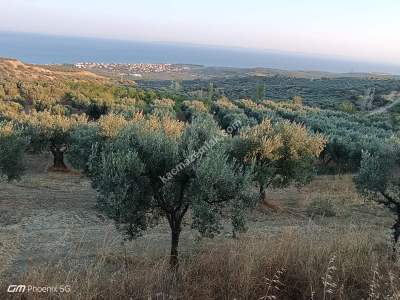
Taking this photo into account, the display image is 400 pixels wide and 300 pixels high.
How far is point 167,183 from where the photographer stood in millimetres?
9375

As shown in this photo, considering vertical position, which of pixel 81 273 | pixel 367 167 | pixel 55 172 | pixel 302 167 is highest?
pixel 81 273

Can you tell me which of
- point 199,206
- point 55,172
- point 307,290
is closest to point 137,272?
point 307,290

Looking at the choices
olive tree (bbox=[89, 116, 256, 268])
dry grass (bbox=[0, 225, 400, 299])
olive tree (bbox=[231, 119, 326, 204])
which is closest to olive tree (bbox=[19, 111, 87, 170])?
olive tree (bbox=[231, 119, 326, 204])

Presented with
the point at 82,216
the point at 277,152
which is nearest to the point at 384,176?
the point at 277,152

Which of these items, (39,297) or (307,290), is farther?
(307,290)

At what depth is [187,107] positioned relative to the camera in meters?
57.0

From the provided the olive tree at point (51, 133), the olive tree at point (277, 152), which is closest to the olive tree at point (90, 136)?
the olive tree at point (51, 133)

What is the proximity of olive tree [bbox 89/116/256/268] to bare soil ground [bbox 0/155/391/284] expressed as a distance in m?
1.28

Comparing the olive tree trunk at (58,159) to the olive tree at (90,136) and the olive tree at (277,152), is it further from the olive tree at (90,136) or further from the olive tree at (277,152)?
the olive tree at (277,152)

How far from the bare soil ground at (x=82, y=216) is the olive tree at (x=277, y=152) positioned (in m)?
1.66

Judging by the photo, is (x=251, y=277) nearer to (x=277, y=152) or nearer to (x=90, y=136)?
(x=277, y=152)

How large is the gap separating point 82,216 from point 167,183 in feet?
37.4

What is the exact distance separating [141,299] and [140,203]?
4646mm

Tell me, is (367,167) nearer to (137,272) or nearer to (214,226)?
(214,226)
